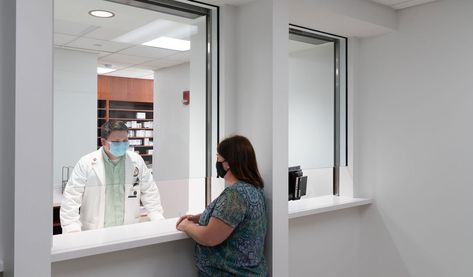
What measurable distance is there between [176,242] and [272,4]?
4.66ft

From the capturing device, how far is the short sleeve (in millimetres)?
1969

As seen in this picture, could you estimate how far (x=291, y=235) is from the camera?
2.82 m

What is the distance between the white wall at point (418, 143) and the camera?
8.95 feet

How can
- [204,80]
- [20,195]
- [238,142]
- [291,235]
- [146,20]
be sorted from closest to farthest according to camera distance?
[20,195], [238,142], [146,20], [204,80], [291,235]

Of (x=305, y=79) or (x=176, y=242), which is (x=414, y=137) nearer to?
(x=305, y=79)

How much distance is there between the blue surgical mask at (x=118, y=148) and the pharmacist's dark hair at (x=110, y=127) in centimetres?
6

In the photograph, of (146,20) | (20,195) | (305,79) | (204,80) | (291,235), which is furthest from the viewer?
(305,79)

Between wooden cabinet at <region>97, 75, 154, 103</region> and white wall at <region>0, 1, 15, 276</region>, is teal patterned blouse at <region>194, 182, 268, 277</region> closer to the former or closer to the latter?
wooden cabinet at <region>97, 75, 154, 103</region>

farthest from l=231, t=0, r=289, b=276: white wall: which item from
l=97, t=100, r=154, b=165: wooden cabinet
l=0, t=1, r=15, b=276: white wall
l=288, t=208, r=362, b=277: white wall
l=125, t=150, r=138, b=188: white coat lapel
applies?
l=0, t=1, r=15, b=276: white wall

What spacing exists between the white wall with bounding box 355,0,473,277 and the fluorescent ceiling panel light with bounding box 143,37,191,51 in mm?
1566

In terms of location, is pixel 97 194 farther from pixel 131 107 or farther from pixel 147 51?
pixel 147 51

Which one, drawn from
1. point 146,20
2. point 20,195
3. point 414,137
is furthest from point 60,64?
point 414,137

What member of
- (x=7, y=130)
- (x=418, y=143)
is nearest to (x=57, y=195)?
(x=7, y=130)

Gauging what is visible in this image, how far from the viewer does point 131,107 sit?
7.39 feet
